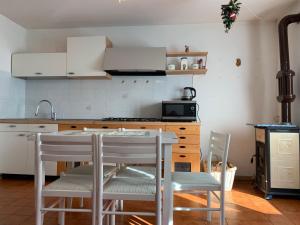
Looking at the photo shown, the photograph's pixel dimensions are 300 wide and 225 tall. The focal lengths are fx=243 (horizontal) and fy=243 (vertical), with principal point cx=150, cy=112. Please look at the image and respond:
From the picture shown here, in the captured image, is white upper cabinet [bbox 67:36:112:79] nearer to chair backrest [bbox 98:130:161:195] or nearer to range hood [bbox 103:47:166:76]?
range hood [bbox 103:47:166:76]

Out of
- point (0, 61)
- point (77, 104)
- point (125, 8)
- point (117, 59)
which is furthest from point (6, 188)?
point (125, 8)

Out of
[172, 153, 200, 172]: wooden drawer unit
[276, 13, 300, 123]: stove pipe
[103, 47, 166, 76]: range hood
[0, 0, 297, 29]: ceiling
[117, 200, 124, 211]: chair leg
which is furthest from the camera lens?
[103, 47, 166, 76]: range hood

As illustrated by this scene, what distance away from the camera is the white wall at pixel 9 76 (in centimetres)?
348

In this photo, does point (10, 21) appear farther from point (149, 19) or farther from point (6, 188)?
point (6, 188)

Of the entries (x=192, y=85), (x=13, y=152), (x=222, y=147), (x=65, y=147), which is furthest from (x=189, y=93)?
(x=13, y=152)

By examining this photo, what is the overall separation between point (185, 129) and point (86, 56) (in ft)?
5.72

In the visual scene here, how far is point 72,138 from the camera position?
1427mm

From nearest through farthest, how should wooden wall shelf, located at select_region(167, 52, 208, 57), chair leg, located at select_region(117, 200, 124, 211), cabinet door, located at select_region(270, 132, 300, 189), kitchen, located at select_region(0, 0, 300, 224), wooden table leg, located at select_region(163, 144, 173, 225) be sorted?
wooden table leg, located at select_region(163, 144, 173, 225), chair leg, located at select_region(117, 200, 124, 211), cabinet door, located at select_region(270, 132, 300, 189), wooden wall shelf, located at select_region(167, 52, 208, 57), kitchen, located at select_region(0, 0, 300, 224)

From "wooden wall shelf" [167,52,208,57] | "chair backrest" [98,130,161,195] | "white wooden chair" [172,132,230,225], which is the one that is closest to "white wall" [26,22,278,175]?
"wooden wall shelf" [167,52,208,57]

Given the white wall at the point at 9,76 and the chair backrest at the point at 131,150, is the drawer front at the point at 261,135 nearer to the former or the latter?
the chair backrest at the point at 131,150

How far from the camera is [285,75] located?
9.44 feet

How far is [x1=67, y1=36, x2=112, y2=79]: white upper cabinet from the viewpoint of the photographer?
3453 millimetres

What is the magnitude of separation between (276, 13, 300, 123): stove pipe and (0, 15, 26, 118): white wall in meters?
3.72

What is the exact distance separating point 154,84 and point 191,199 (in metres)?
1.77
